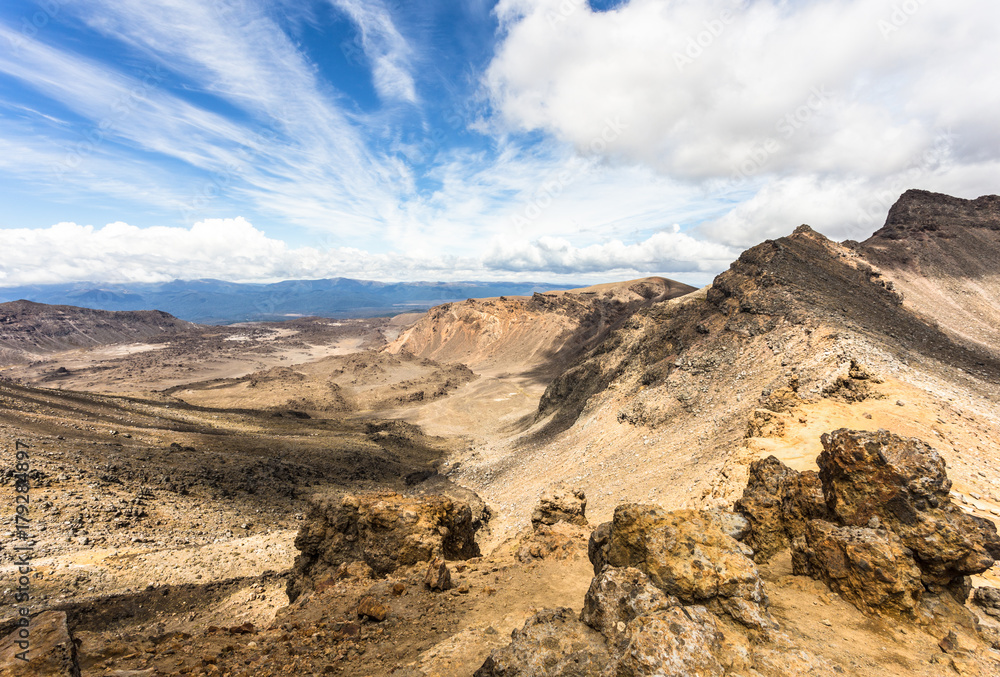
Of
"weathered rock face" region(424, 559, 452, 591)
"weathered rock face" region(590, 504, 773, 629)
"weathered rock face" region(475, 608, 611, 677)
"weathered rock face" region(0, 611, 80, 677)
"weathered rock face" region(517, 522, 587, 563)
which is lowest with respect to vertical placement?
"weathered rock face" region(517, 522, 587, 563)

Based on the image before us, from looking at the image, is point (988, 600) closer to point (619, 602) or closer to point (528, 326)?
point (619, 602)

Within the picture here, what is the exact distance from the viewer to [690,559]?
18.2ft

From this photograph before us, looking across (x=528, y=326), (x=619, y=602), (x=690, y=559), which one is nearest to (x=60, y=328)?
(x=528, y=326)

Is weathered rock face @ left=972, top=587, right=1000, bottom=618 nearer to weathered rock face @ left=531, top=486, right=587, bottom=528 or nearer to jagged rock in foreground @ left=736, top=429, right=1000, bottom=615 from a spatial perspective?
jagged rock in foreground @ left=736, top=429, right=1000, bottom=615

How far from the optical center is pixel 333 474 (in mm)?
24000

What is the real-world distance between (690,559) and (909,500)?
3.96m

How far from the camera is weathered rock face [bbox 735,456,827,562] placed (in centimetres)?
748

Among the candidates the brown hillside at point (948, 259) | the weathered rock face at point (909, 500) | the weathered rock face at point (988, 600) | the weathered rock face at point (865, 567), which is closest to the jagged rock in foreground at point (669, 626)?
the weathered rock face at point (865, 567)

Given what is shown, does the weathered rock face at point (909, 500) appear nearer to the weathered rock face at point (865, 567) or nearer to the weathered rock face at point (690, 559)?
→ the weathered rock face at point (865, 567)

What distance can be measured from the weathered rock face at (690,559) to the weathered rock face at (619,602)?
483mm

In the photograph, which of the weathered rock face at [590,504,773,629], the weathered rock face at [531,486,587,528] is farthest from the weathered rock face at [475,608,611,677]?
the weathered rock face at [531,486,587,528]

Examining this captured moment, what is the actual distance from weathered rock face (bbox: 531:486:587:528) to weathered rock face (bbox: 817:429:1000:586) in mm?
6292

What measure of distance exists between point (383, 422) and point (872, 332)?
129 ft

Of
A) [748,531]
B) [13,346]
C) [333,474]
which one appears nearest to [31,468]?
[333,474]
